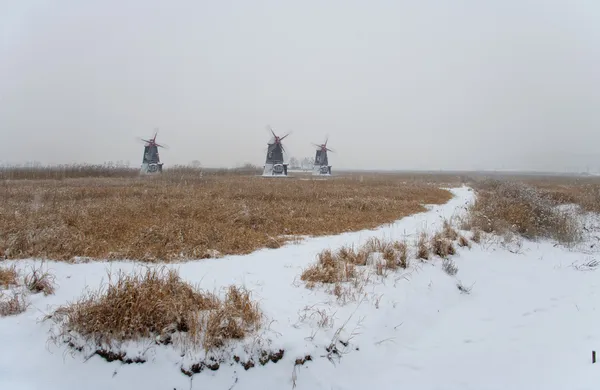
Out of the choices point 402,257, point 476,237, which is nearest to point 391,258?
point 402,257

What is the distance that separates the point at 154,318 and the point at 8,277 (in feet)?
10.4

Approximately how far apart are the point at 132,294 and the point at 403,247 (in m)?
5.49

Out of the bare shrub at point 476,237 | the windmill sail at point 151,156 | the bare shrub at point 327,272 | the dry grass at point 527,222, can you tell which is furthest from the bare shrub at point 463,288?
the windmill sail at point 151,156

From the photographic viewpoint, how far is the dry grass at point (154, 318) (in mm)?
3629

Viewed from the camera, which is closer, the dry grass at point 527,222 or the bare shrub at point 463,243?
the bare shrub at point 463,243

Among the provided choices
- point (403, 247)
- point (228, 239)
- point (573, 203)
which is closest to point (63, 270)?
point (228, 239)

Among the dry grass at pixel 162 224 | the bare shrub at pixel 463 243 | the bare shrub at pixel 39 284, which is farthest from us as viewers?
the bare shrub at pixel 463 243

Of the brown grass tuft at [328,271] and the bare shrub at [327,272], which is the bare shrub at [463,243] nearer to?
the brown grass tuft at [328,271]

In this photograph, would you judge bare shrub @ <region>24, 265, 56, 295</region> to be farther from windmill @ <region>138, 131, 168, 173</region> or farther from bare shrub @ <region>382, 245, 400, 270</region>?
windmill @ <region>138, 131, 168, 173</region>

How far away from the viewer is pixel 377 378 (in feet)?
12.5

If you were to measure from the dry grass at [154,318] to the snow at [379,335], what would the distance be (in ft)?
0.62

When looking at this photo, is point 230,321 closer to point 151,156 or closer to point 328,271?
point 328,271

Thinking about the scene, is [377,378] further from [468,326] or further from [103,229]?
[103,229]

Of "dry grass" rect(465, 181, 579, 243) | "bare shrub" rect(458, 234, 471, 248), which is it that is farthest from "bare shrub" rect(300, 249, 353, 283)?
"dry grass" rect(465, 181, 579, 243)
